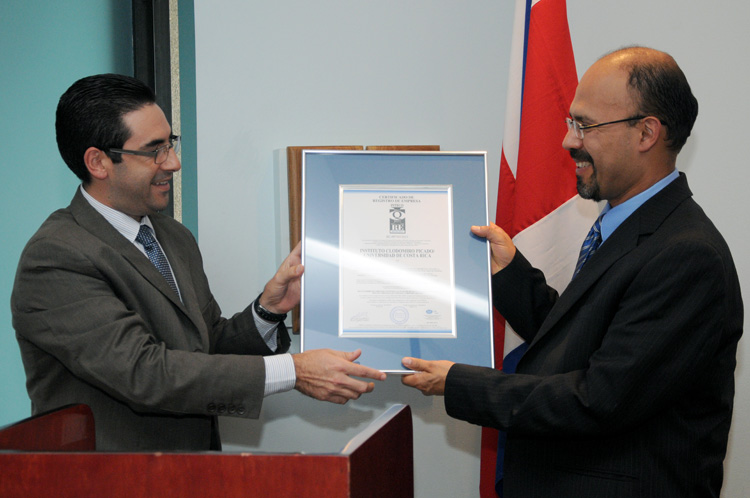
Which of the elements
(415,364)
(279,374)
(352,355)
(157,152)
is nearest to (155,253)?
(157,152)

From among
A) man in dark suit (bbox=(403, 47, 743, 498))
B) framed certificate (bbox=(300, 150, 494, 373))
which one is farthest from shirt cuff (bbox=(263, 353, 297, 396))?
man in dark suit (bbox=(403, 47, 743, 498))

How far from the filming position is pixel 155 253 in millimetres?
2098

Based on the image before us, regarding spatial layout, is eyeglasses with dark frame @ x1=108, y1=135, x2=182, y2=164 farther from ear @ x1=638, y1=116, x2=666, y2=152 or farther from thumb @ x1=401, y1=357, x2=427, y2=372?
ear @ x1=638, y1=116, x2=666, y2=152

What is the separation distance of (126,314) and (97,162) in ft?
1.65

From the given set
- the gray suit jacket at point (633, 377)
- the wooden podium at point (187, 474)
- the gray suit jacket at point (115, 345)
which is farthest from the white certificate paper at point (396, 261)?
the wooden podium at point (187, 474)

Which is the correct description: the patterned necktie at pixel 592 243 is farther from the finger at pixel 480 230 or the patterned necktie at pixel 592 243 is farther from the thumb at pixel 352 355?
the thumb at pixel 352 355

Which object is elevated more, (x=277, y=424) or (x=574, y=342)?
(x=574, y=342)

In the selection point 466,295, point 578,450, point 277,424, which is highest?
point 466,295

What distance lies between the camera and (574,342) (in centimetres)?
172

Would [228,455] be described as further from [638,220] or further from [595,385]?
[638,220]

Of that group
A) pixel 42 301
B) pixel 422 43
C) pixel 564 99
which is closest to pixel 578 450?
pixel 564 99

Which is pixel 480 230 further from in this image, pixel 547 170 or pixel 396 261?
pixel 547 170

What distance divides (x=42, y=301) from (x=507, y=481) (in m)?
1.35

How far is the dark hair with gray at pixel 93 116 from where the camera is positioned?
1.95 metres
